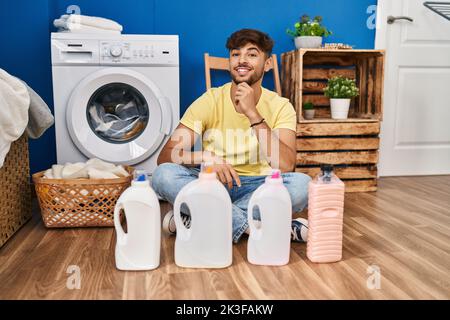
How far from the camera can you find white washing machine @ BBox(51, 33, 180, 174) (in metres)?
2.05

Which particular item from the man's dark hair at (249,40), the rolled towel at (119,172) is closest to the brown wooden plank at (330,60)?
the man's dark hair at (249,40)

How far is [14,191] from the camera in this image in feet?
5.47

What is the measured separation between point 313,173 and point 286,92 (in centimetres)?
52

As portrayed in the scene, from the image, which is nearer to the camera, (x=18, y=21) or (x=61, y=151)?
(x=61, y=151)

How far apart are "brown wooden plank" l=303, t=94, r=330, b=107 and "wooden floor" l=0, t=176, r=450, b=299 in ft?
3.68

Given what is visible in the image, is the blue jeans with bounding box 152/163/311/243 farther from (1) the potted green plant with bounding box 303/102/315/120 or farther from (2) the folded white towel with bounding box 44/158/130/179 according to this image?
(1) the potted green plant with bounding box 303/102/315/120

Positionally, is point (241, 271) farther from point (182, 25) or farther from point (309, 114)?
point (182, 25)

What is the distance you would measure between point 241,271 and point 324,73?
178cm

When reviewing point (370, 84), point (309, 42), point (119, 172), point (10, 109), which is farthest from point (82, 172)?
point (370, 84)

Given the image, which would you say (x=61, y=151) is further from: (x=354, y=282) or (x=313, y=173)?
(x=354, y=282)

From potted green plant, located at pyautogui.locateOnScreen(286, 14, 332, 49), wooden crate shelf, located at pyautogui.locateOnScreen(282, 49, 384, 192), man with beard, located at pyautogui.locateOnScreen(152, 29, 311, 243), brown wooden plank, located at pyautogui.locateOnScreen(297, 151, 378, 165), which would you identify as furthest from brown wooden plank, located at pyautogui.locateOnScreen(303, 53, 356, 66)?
man with beard, located at pyautogui.locateOnScreen(152, 29, 311, 243)

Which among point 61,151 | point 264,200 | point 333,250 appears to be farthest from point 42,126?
point 333,250
